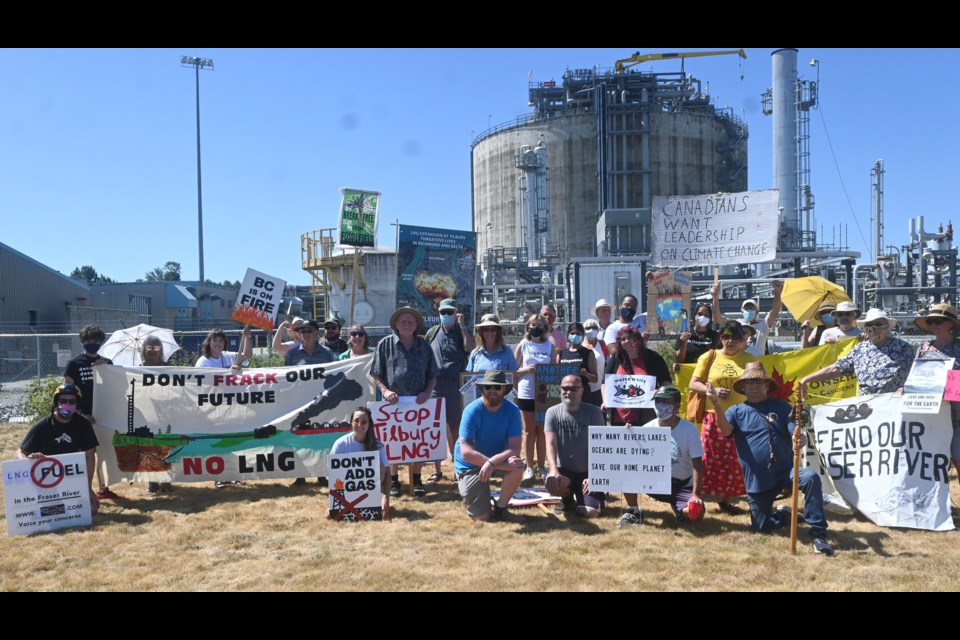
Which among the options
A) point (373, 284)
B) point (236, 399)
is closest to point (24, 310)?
point (373, 284)

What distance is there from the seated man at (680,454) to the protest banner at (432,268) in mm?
16796

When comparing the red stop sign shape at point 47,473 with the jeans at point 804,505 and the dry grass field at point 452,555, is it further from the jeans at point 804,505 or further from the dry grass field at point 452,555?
the jeans at point 804,505

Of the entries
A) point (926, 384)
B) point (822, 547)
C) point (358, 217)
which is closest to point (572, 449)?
point (822, 547)

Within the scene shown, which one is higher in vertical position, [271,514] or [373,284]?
→ [373,284]

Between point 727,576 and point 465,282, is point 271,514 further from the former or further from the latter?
point 465,282

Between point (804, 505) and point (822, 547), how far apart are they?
516 millimetres

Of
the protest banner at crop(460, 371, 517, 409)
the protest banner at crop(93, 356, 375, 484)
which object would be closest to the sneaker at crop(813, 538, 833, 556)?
the protest banner at crop(460, 371, 517, 409)

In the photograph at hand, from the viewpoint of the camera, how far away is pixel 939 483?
6.21 meters

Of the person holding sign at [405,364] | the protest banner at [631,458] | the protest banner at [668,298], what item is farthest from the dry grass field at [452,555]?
the protest banner at [668,298]

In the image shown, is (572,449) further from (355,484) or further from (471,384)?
(355,484)

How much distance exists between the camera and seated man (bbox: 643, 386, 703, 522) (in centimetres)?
639

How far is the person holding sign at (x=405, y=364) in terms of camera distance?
7.59 metres

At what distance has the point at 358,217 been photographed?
17.0 meters
